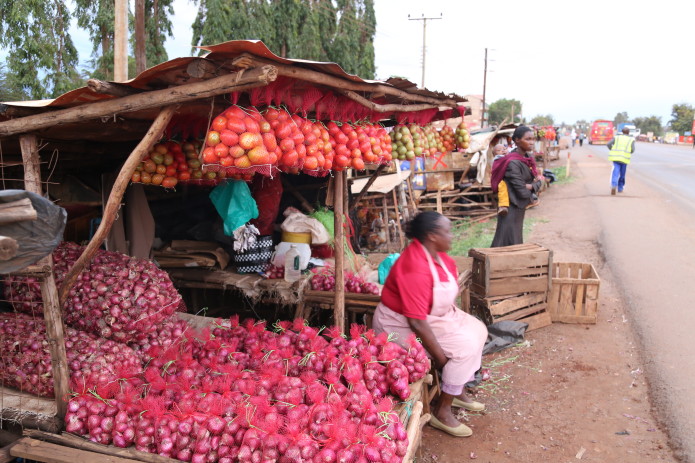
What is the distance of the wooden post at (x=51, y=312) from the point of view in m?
2.68

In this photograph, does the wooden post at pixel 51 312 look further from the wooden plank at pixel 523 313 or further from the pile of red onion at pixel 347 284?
the wooden plank at pixel 523 313

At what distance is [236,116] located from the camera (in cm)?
257

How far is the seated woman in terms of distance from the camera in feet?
11.3

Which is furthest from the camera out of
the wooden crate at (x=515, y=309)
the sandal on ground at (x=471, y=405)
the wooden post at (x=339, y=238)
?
the wooden crate at (x=515, y=309)

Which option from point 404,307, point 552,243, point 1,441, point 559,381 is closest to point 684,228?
point 552,243

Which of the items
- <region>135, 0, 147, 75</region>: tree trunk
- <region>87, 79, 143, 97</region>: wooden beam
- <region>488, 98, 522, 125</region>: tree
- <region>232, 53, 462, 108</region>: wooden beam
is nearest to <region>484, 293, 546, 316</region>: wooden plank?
<region>232, 53, 462, 108</region>: wooden beam

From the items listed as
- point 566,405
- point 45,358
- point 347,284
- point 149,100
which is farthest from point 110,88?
point 566,405

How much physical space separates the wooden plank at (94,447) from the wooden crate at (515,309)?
3.96 m

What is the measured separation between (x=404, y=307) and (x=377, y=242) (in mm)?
7219

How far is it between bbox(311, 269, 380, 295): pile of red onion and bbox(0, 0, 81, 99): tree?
11.2 metres

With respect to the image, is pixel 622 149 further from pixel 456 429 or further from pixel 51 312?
pixel 51 312

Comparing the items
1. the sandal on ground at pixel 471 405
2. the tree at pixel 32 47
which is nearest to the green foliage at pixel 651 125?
the tree at pixel 32 47

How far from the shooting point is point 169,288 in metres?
3.79

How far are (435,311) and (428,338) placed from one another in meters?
0.21
